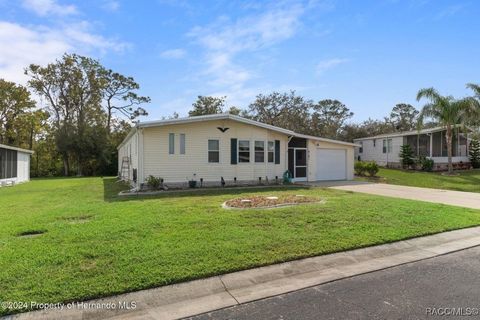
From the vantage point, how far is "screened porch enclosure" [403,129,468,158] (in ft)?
90.5

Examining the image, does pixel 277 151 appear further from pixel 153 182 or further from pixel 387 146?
pixel 387 146

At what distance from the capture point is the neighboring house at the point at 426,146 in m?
27.1

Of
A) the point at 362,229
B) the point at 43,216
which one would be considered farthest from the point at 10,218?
the point at 362,229

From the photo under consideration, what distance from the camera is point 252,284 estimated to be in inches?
165

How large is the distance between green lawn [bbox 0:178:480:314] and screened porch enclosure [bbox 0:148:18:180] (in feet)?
43.3

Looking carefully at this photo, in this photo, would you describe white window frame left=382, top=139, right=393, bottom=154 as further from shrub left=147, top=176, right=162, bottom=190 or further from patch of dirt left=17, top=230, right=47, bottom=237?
patch of dirt left=17, top=230, right=47, bottom=237

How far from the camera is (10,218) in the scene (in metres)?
7.85

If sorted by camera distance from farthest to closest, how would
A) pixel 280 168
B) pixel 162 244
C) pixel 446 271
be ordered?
pixel 280 168, pixel 162 244, pixel 446 271

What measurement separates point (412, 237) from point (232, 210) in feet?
13.3

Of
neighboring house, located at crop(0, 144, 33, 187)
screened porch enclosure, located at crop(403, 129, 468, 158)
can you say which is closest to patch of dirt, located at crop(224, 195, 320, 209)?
neighboring house, located at crop(0, 144, 33, 187)

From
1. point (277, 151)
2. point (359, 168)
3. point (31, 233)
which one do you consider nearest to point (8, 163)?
point (277, 151)

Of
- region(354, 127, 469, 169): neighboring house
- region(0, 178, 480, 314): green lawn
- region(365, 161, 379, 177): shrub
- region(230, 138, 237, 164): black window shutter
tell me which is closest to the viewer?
region(0, 178, 480, 314): green lawn

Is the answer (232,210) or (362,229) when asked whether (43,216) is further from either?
(362,229)

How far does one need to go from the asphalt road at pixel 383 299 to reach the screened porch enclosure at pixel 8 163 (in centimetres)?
2162
